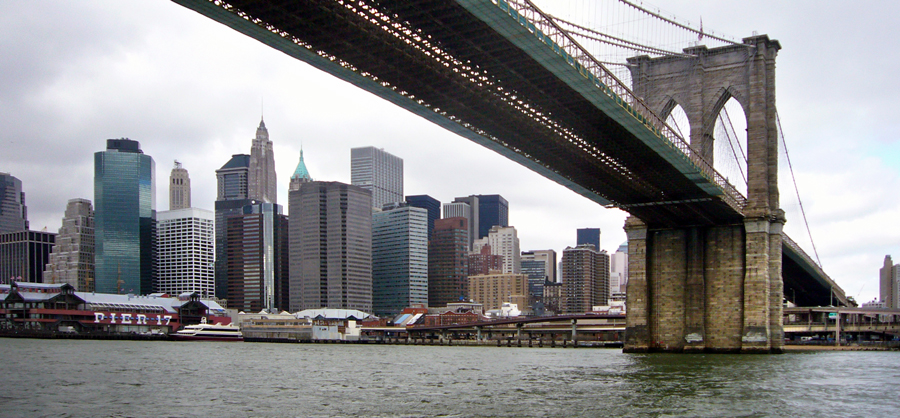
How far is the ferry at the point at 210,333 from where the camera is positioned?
11444 centimetres

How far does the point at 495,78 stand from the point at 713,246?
3456cm

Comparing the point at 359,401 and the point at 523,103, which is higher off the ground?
the point at 523,103

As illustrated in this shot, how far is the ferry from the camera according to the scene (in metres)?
114

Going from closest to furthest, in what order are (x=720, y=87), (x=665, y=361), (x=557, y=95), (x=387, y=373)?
(x=557, y=95) < (x=387, y=373) < (x=665, y=361) < (x=720, y=87)

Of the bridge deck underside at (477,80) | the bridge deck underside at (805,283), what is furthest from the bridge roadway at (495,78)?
the bridge deck underside at (805,283)

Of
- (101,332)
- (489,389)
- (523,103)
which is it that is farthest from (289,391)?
(101,332)

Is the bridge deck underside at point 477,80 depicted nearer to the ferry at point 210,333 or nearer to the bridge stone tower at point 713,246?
the bridge stone tower at point 713,246

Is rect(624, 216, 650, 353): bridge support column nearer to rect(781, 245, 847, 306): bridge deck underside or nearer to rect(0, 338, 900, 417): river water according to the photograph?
rect(781, 245, 847, 306): bridge deck underside

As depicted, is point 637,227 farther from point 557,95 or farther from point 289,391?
point 289,391

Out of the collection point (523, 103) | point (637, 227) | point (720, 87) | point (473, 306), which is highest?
point (720, 87)

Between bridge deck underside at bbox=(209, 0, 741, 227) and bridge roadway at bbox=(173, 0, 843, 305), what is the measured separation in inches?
2.2

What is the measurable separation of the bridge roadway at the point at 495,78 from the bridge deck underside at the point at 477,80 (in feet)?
0.18

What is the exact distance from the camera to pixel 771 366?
4491 centimetres

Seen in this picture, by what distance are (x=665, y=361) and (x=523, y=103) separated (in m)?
21.4
